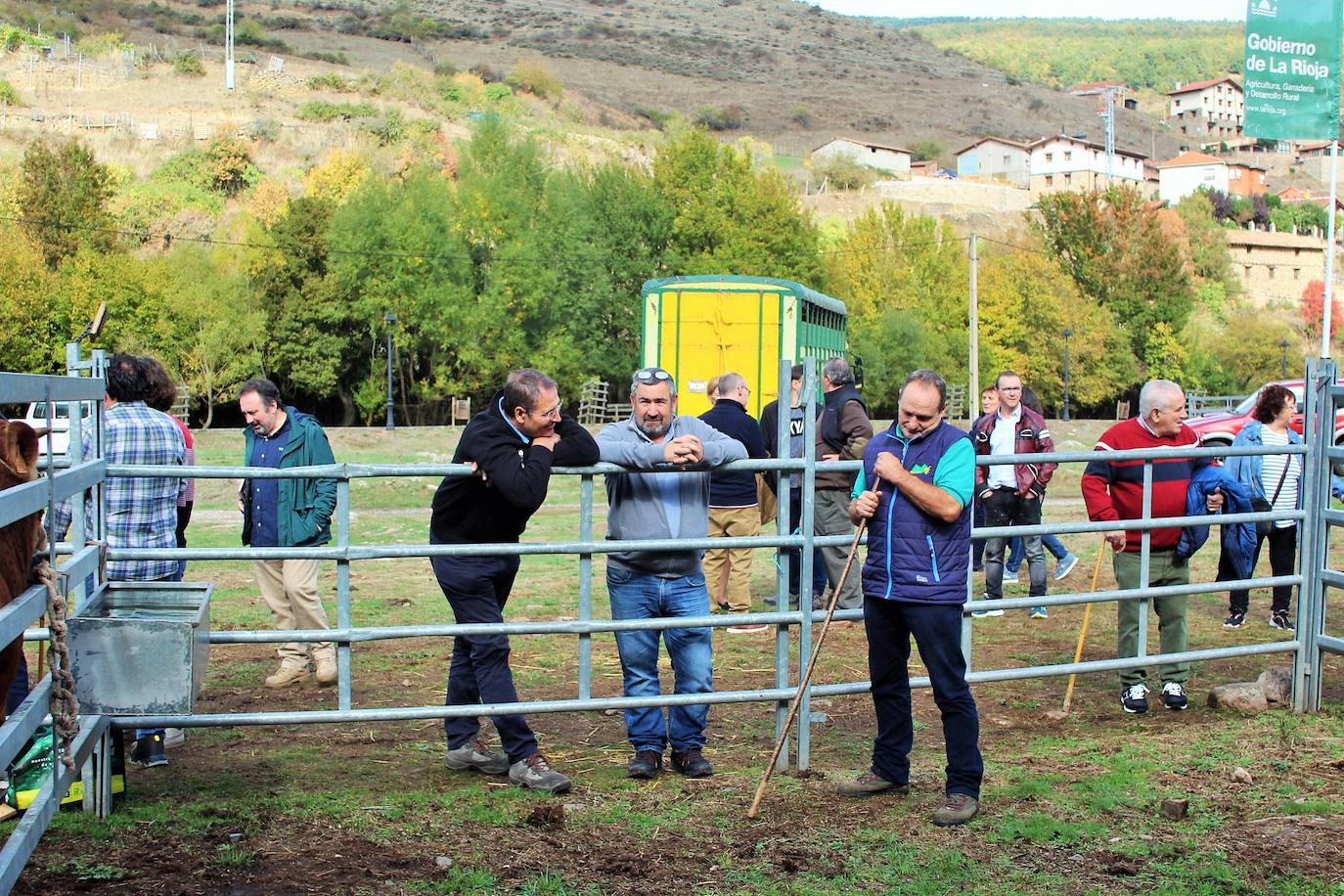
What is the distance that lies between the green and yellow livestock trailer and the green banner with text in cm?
723

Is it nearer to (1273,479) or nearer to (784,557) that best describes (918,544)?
(784,557)

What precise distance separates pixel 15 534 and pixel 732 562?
702cm

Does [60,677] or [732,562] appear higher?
[60,677]

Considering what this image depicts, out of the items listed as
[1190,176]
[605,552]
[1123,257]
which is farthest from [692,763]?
[1190,176]

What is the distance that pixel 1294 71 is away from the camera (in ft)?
51.1

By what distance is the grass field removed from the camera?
4602 millimetres

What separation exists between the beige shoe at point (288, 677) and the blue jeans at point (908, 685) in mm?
3878

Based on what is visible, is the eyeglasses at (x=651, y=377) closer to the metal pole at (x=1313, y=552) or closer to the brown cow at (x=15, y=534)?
the brown cow at (x=15, y=534)

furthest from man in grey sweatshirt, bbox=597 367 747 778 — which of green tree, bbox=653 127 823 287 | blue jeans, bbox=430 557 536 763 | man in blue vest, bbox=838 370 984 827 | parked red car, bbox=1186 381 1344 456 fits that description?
green tree, bbox=653 127 823 287

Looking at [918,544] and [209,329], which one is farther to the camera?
[209,329]

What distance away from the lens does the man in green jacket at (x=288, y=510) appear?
7613 mm

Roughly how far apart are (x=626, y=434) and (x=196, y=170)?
63.8 m

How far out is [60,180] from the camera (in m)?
46.5

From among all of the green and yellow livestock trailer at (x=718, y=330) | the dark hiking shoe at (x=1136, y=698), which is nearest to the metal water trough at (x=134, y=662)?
the dark hiking shoe at (x=1136, y=698)
